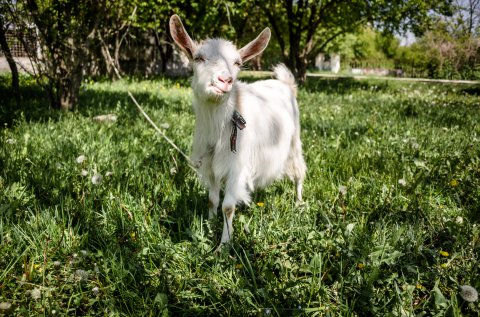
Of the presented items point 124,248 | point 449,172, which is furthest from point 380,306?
point 449,172

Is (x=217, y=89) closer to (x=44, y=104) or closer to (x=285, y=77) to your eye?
(x=285, y=77)

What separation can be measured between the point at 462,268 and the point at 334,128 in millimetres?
3645

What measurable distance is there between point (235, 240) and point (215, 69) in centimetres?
113

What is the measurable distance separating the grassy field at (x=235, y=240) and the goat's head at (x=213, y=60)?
3.00ft

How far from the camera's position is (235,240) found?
2416mm

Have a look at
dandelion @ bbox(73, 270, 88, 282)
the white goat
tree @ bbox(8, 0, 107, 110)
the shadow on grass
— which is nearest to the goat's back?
the white goat

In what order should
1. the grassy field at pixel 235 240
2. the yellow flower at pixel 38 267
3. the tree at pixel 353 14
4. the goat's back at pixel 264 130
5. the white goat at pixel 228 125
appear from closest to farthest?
the grassy field at pixel 235 240
the yellow flower at pixel 38 267
the white goat at pixel 228 125
the goat's back at pixel 264 130
the tree at pixel 353 14

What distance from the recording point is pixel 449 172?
3445mm

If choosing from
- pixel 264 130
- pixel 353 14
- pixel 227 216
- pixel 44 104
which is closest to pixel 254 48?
pixel 264 130

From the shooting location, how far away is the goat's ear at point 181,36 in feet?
7.75

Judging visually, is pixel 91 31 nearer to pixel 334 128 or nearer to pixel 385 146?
pixel 334 128

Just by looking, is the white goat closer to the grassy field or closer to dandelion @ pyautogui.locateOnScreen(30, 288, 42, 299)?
the grassy field

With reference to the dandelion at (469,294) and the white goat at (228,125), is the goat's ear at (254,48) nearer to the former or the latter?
the white goat at (228,125)

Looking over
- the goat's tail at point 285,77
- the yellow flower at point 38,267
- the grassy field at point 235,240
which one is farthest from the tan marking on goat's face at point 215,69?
the goat's tail at point 285,77
